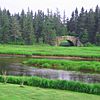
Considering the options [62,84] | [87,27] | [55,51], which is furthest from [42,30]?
[62,84]

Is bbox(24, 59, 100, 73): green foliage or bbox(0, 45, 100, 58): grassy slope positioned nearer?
bbox(24, 59, 100, 73): green foliage

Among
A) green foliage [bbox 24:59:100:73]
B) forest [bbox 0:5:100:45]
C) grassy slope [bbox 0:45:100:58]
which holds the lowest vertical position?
green foliage [bbox 24:59:100:73]

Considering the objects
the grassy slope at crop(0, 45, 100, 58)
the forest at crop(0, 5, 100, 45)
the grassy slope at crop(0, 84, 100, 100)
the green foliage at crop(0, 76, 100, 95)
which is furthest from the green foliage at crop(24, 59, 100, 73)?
the forest at crop(0, 5, 100, 45)

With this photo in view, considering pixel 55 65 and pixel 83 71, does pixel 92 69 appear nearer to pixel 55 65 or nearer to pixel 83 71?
pixel 83 71

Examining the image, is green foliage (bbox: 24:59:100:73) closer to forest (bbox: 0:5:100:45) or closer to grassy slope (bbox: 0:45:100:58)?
grassy slope (bbox: 0:45:100:58)

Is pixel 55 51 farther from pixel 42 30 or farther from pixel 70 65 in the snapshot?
pixel 42 30

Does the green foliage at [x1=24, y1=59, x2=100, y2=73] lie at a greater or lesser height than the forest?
lesser

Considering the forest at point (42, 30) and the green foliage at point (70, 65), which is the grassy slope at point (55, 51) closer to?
the green foliage at point (70, 65)

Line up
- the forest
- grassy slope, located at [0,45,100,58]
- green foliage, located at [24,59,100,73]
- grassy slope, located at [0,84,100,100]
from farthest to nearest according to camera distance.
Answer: the forest < grassy slope, located at [0,45,100,58] < green foliage, located at [24,59,100,73] < grassy slope, located at [0,84,100,100]

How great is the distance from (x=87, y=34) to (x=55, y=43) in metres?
13.4

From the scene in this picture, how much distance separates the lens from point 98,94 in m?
26.1

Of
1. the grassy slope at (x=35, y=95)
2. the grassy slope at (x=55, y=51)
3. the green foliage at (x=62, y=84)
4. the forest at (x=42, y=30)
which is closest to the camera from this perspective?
the grassy slope at (x=35, y=95)

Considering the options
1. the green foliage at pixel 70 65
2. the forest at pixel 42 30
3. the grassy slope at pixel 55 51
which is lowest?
the green foliage at pixel 70 65

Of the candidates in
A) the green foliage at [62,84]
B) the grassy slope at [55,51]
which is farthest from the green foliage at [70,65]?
the green foliage at [62,84]
